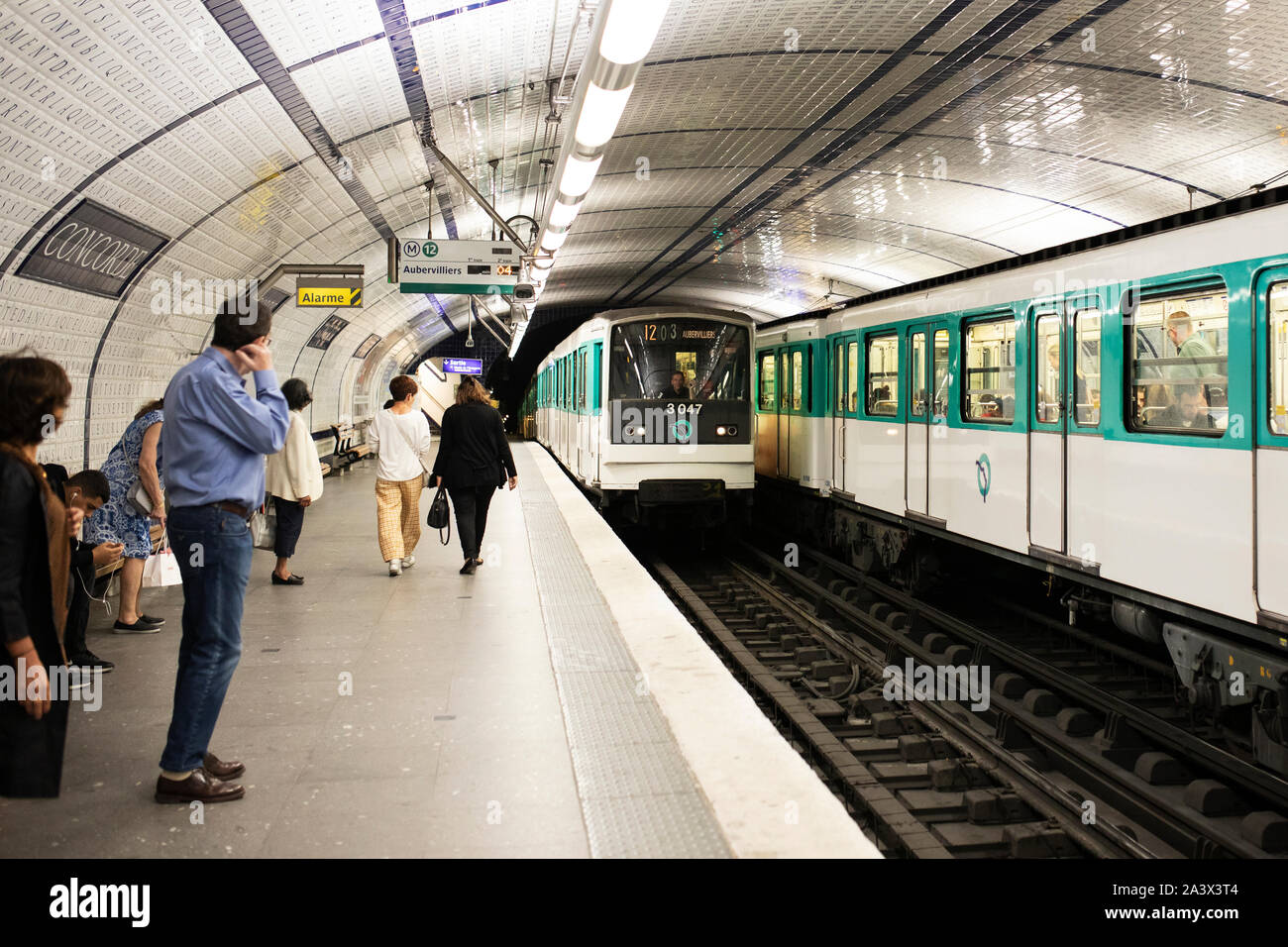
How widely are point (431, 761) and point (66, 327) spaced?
5947mm

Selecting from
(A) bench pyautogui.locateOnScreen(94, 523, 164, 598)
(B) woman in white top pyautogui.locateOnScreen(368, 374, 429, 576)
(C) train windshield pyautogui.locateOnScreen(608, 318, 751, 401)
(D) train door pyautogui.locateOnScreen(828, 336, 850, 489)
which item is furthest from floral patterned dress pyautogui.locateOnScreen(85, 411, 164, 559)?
(D) train door pyautogui.locateOnScreen(828, 336, 850, 489)

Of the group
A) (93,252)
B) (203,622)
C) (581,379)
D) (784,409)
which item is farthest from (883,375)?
(203,622)

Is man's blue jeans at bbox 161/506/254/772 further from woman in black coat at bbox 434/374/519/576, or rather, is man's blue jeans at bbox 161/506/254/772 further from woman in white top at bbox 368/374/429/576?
woman in black coat at bbox 434/374/519/576

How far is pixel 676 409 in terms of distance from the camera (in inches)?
525

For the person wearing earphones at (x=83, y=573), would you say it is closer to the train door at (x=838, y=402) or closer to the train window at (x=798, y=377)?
the train door at (x=838, y=402)

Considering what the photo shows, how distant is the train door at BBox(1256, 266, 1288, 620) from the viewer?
5301 millimetres

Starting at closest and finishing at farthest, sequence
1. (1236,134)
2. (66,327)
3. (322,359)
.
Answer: (66,327) → (1236,134) → (322,359)

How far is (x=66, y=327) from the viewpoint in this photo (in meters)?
8.48

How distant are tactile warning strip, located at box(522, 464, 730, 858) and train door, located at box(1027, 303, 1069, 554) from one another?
3.19m

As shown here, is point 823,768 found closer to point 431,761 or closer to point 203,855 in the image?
point 431,761

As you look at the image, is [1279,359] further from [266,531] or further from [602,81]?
[266,531]

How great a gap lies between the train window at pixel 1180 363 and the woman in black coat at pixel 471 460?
15.6 ft
